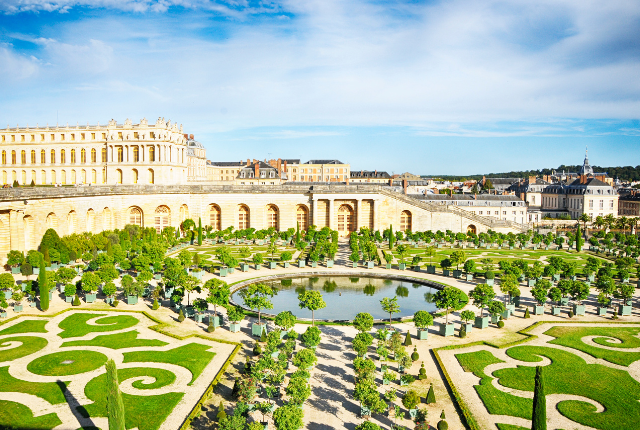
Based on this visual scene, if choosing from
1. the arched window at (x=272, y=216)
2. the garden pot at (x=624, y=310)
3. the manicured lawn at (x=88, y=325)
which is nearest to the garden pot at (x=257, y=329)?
the manicured lawn at (x=88, y=325)

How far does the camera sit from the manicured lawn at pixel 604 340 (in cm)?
2434

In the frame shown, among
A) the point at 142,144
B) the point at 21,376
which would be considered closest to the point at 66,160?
the point at 142,144

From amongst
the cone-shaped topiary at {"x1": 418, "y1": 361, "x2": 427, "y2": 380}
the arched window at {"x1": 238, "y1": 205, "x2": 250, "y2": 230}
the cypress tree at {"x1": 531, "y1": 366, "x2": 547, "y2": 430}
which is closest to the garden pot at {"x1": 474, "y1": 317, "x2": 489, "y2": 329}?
the cone-shaped topiary at {"x1": 418, "y1": 361, "x2": 427, "y2": 380}

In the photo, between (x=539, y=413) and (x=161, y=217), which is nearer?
(x=539, y=413)

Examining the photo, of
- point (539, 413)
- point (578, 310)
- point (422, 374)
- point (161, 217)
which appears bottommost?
point (422, 374)

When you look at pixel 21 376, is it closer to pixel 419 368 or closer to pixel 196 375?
pixel 196 375

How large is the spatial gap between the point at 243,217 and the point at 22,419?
4926 cm

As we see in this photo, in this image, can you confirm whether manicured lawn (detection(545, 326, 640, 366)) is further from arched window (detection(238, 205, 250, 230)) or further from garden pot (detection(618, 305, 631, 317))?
arched window (detection(238, 205, 250, 230))

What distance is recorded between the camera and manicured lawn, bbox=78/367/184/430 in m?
17.5

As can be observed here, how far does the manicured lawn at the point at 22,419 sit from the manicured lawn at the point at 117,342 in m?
6.69

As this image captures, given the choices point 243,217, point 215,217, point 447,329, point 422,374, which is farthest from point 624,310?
point 215,217

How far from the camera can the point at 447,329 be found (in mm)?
27188

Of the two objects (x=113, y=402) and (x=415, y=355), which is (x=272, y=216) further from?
(x=113, y=402)

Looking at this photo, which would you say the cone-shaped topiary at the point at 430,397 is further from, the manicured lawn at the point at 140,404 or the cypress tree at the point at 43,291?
the cypress tree at the point at 43,291
